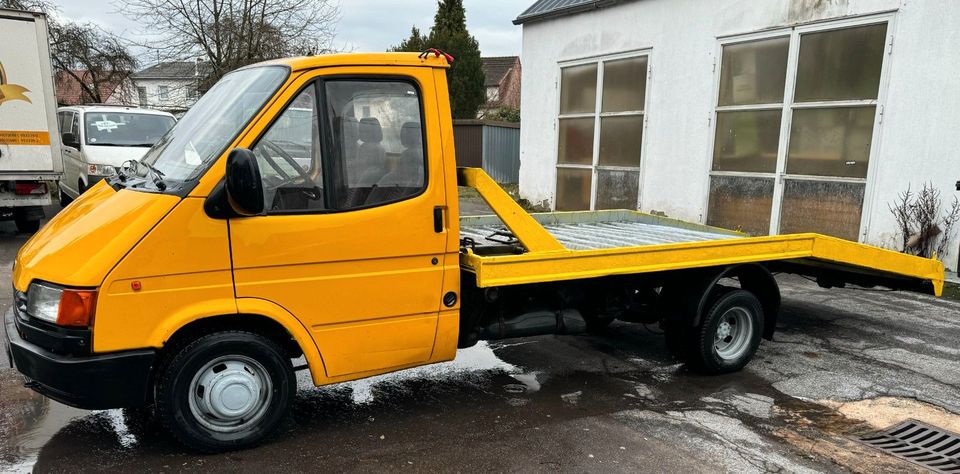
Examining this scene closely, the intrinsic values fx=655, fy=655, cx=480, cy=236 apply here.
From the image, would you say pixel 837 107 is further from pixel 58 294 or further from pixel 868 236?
pixel 58 294

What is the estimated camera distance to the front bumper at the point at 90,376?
330 cm

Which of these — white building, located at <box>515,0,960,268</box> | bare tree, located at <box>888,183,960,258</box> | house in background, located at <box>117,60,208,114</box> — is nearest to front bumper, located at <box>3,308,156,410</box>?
bare tree, located at <box>888,183,960,258</box>

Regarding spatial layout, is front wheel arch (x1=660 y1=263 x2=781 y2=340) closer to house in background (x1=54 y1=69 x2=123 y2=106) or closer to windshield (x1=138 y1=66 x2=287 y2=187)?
windshield (x1=138 y1=66 x2=287 y2=187)

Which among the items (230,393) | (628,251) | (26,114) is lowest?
(230,393)

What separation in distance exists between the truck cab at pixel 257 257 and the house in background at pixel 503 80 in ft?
127

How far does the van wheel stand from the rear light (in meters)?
9.60

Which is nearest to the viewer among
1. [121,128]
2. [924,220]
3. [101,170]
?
[924,220]

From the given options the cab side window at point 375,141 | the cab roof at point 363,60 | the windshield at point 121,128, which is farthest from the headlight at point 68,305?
the windshield at point 121,128

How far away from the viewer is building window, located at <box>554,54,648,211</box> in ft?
40.7

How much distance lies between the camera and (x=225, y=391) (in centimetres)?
364

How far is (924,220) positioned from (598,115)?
617cm

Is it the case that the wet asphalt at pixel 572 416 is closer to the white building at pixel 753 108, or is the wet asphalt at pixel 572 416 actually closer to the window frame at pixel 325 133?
the window frame at pixel 325 133

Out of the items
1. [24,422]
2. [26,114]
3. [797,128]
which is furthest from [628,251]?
[26,114]

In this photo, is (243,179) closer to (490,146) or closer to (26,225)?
(26,225)
